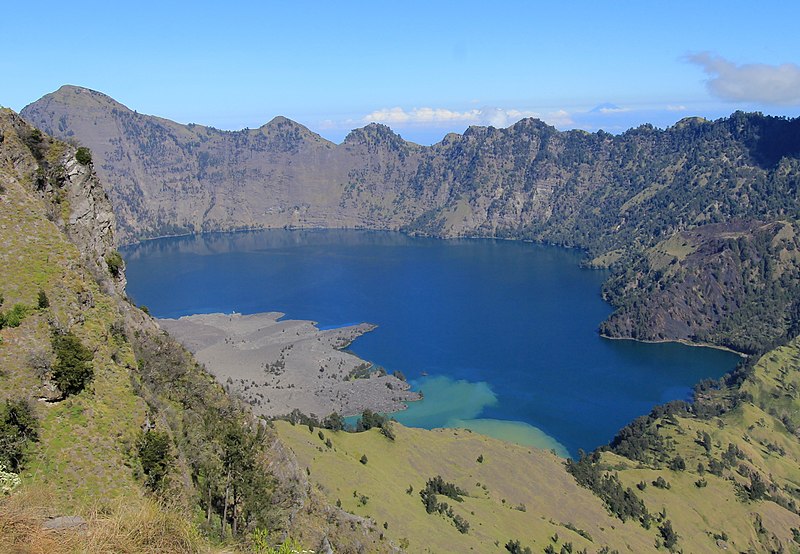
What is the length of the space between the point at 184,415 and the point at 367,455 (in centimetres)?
4894

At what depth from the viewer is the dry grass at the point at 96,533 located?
1484 centimetres

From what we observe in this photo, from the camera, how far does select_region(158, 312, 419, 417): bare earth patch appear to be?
476 feet

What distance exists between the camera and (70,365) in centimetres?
3172

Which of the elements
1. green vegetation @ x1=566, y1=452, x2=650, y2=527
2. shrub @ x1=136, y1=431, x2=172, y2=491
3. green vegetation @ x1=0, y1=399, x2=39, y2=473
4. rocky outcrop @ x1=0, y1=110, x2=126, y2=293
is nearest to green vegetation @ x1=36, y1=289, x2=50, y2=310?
green vegetation @ x1=0, y1=399, x2=39, y2=473

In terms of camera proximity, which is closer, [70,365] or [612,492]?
[70,365]

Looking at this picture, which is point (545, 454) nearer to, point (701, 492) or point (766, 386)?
point (701, 492)

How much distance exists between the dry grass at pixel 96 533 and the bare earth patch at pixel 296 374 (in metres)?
119

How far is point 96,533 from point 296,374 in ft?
498

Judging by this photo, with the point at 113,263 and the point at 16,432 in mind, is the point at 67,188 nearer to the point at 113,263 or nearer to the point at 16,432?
the point at 113,263

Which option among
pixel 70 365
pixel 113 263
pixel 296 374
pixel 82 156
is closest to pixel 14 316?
pixel 70 365

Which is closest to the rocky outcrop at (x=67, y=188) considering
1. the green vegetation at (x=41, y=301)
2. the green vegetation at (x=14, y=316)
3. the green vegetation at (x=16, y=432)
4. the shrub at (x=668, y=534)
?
the green vegetation at (x=41, y=301)

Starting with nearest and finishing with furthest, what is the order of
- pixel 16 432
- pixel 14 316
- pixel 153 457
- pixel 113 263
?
pixel 16 432
pixel 153 457
pixel 14 316
pixel 113 263

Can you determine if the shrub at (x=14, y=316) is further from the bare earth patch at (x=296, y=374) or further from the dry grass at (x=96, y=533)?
the bare earth patch at (x=296, y=374)

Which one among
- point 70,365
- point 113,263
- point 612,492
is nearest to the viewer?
point 70,365
